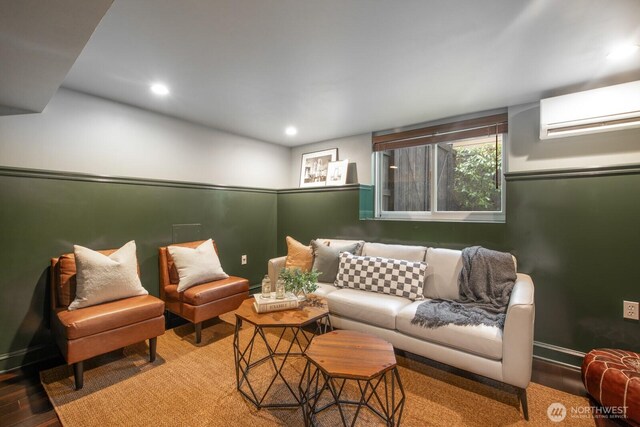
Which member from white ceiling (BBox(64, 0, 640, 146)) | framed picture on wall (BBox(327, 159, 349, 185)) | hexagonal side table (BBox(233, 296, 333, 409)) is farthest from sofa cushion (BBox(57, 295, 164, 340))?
framed picture on wall (BBox(327, 159, 349, 185))

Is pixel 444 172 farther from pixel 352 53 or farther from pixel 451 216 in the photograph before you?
pixel 352 53

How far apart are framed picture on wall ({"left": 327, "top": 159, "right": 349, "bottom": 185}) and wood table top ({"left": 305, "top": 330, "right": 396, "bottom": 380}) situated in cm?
256

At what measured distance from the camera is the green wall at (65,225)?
2.29m

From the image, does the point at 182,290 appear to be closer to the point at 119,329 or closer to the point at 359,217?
the point at 119,329

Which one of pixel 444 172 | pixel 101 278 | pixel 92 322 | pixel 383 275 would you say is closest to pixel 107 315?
pixel 92 322

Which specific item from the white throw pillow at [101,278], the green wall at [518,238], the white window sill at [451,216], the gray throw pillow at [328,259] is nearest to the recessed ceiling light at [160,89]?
the green wall at [518,238]

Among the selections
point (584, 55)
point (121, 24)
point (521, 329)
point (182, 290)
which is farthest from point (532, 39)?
point (182, 290)

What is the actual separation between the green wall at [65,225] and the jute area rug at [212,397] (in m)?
0.49

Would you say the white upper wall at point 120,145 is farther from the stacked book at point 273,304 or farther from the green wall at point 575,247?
the green wall at point 575,247

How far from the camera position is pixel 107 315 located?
2107 mm

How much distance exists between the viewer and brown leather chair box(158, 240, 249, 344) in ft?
8.80

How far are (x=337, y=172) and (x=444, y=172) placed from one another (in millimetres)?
1415

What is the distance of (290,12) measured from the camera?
63.9 inches

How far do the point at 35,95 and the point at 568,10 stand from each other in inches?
136
